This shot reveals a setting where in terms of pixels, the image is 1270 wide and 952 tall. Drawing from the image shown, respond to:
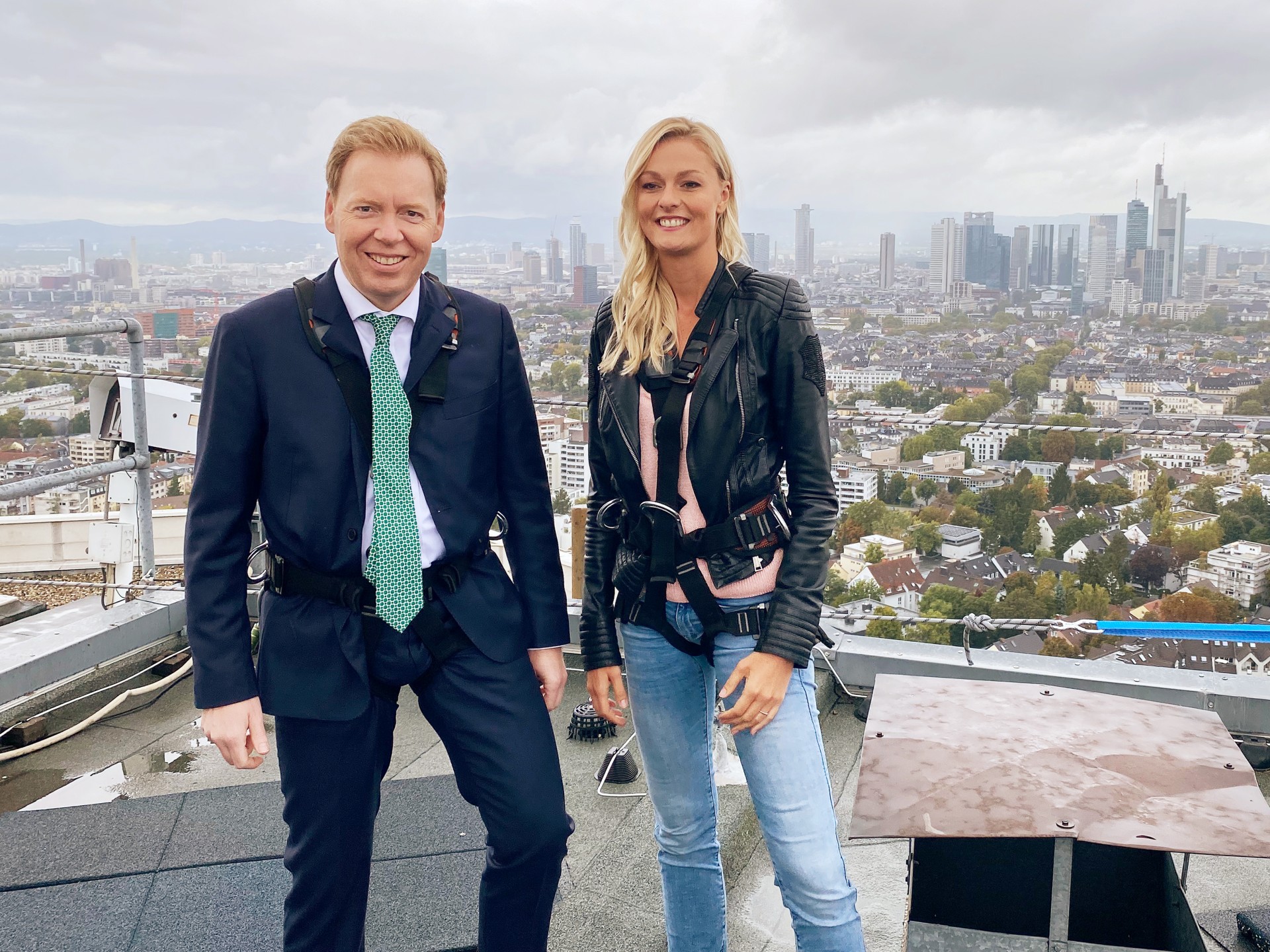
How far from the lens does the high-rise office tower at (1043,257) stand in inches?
1011

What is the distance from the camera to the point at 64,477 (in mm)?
3535

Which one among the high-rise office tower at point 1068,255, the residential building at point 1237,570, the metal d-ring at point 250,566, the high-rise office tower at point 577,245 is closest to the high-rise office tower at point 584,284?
the high-rise office tower at point 577,245

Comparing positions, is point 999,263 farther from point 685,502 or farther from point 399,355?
point 399,355

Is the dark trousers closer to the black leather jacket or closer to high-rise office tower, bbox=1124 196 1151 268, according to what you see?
the black leather jacket

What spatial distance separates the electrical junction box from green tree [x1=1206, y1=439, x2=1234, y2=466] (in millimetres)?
8024

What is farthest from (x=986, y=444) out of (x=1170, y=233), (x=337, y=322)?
(x=1170, y=233)

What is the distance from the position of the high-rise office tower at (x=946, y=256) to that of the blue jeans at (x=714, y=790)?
2260cm

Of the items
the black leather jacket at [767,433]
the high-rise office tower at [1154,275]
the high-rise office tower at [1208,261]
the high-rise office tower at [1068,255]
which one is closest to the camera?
the black leather jacket at [767,433]

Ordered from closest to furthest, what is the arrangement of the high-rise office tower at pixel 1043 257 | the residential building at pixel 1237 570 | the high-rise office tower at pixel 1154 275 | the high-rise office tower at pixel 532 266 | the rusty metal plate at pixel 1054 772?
the rusty metal plate at pixel 1054 772
the residential building at pixel 1237 570
the high-rise office tower at pixel 532 266
the high-rise office tower at pixel 1154 275
the high-rise office tower at pixel 1043 257

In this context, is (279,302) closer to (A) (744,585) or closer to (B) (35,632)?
(A) (744,585)

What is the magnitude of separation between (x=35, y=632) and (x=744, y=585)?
288cm

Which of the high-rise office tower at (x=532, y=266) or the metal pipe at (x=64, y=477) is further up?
the high-rise office tower at (x=532, y=266)

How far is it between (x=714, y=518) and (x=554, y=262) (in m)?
9.69

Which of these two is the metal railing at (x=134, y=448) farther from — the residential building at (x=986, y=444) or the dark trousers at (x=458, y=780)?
the residential building at (x=986, y=444)
